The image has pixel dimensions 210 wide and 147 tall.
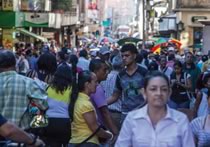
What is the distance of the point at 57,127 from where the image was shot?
337 inches

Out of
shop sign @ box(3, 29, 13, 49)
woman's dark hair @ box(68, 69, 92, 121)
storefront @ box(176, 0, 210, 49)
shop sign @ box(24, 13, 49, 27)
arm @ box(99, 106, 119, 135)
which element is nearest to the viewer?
woman's dark hair @ box(68, 69, 92, 121)

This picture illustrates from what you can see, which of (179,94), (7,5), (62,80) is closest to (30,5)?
(7,5)

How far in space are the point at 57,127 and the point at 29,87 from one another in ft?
2.47

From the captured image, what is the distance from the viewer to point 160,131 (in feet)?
19.0

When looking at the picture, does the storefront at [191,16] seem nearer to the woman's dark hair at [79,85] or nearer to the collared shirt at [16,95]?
the woman's dark hair at [79,85]

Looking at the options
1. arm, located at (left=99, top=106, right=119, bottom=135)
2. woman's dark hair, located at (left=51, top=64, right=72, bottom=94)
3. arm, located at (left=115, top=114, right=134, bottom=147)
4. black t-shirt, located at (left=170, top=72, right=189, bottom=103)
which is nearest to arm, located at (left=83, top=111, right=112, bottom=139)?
woman's dark hair, located at (left=51, top=64, right=72, bottom=94)

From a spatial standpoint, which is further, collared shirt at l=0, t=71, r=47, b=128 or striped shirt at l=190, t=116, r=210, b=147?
collared shirt at l=0, t=71, r=47, b=128

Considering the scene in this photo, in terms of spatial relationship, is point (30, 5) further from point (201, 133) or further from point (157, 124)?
point (157, 124)

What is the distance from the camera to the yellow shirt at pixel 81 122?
816 centimetres

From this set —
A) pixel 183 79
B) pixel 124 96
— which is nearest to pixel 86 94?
pixel 124 96

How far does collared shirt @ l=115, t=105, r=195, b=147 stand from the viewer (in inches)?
227

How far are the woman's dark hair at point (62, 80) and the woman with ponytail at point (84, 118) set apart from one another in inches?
14.6

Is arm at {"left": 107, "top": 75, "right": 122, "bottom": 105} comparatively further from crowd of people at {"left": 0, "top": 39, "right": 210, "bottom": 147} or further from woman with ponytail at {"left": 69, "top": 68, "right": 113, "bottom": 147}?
woman with ponytail at {"left": 69, "top": 68, "right": 113, "bottom": 147}

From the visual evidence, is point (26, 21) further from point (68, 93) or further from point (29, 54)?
point (68, 93)
